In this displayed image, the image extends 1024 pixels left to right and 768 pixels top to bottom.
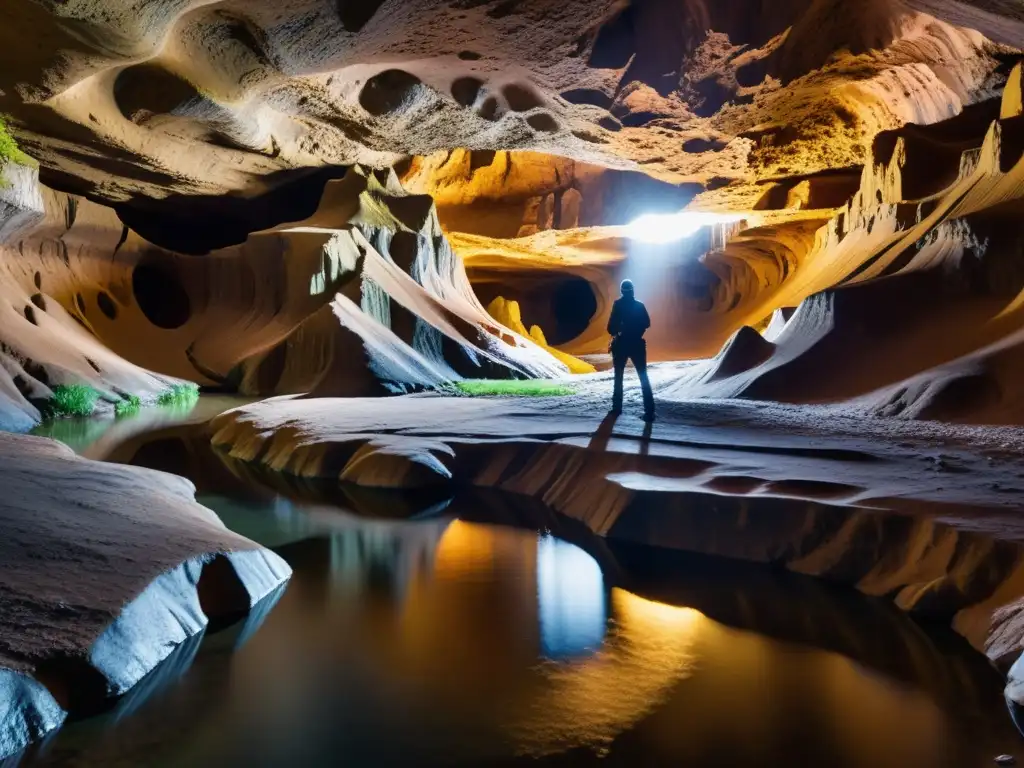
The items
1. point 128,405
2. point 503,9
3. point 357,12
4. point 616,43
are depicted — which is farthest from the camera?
point 128,405

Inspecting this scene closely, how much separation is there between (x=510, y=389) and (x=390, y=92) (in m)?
5.74

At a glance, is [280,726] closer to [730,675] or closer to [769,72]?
[730,675]

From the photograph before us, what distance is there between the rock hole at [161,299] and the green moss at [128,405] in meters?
6.95

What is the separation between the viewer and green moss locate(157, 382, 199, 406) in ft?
53.8

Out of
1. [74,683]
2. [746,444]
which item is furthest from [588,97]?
[74,683]

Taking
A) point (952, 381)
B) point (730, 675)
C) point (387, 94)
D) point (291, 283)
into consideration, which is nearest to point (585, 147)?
point (387, 94)

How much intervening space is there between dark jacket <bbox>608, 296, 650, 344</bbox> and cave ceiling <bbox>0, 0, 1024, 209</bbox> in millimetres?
4734

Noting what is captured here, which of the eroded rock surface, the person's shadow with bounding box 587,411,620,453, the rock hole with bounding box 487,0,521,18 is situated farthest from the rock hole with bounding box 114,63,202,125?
the person's shadow with bounding box 587,411,620,453

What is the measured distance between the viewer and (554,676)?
4164 mm

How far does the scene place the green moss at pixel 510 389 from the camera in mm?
12262

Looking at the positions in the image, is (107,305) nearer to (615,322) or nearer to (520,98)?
(520,98)

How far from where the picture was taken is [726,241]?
23062mm

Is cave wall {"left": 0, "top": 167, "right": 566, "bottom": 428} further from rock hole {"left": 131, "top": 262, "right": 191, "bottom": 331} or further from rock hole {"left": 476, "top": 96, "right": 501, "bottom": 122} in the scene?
rock hole {"left": 476, "top": 96, "right": 501, "bottom": 122}

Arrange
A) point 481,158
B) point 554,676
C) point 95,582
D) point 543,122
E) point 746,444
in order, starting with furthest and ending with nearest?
point 481,158
point 543,122
point 746,444
point 554,676
point 95,582
